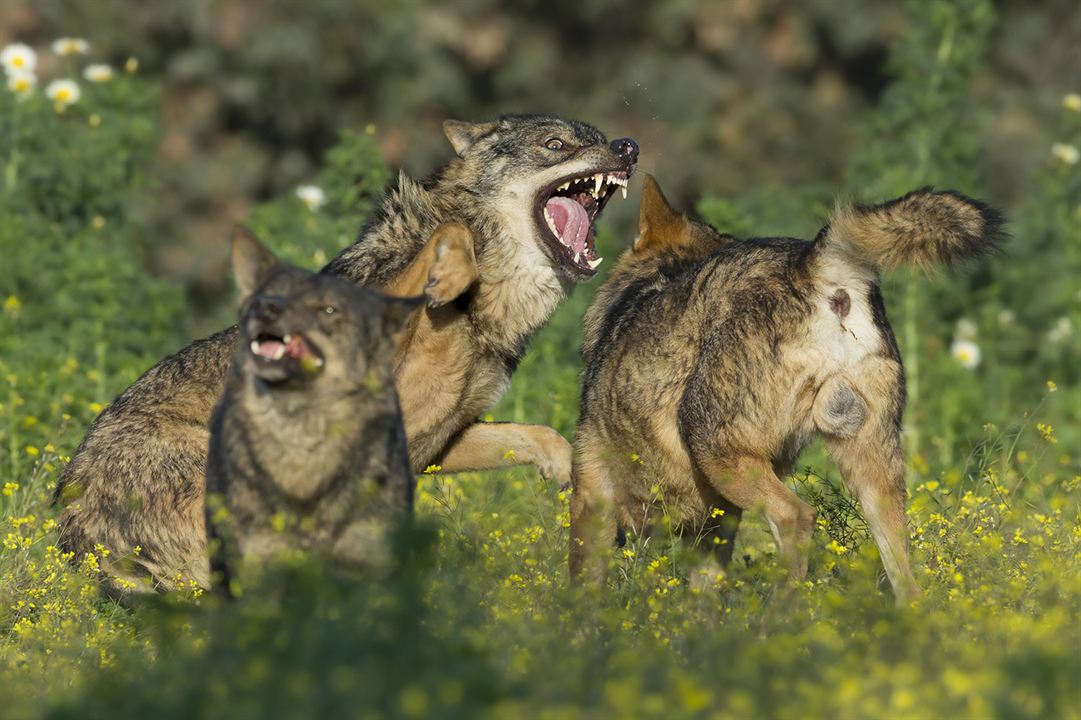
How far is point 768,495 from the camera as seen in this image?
658cm

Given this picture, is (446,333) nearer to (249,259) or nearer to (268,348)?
(249,259)

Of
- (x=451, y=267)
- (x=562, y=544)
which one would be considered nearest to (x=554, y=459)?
(x=562, y=544)

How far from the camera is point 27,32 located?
18000 millimetres

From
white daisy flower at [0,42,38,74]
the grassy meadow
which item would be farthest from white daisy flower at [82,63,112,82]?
white daisy flower at [0,42,38,74]

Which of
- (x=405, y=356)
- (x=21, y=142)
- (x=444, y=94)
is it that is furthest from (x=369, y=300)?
(x=444, y=94)

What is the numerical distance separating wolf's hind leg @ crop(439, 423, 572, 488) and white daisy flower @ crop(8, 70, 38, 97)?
5.71 metres

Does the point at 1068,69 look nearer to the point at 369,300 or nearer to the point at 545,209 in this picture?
the point at 545,209

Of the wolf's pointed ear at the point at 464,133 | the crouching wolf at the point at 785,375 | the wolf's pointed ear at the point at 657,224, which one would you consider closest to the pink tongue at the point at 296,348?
the crouching wolf at the point at 785,375

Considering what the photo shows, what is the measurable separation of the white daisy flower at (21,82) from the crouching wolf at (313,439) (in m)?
7.13

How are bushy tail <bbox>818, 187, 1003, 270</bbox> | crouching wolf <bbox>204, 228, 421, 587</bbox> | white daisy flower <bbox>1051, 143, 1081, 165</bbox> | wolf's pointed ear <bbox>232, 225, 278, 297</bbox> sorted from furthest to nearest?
white daisy flower <bbox>1051, 143, 1081, 165</bbox> → bushy tail <bbox>818, 187, 1003, 270</bbox> → wolf's pointed ear <bbox>232, 225, 278, 297</bbox> → crouching wolf <bbox>204, 228, 421, 587</bbox>

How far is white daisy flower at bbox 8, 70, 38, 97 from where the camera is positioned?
38.7 ft

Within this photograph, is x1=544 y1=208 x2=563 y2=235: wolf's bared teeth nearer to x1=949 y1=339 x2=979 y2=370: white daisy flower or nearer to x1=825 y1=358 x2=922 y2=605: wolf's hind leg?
x1=825 y1=358 x2=922 y2=605: wolf's hind leg

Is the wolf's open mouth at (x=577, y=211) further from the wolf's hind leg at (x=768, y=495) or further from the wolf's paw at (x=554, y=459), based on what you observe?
the wolf's hind leg at (x=768, y=495)

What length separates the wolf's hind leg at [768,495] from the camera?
21.4 ft
